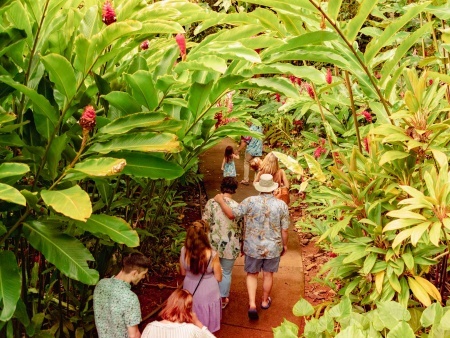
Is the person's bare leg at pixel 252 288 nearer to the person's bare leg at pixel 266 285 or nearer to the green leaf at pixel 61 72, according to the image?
the person's bare leg at pixel 266 285

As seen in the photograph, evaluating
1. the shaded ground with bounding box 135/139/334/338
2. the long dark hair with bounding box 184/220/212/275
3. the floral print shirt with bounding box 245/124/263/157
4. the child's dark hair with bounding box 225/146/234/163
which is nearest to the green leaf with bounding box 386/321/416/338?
the long dark hair with bounding box 184/220/212/275

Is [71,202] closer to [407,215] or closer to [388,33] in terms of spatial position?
[407,215]

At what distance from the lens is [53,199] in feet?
7.09

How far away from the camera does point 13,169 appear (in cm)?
214

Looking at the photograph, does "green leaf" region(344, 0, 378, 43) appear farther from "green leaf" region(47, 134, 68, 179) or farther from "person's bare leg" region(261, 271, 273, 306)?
"person's bare leg" region(261, 271, 273, 306)

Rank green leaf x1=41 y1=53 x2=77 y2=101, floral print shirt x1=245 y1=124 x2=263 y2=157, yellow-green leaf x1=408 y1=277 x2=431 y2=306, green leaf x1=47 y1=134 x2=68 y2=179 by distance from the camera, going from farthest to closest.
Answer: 1. floral print shirt x1=245 y1=124 x2=263 y2=157
2. yellow-green leaf x1=408 y1=277 x2=431 y2=306
3. green leaf x1=47 y1=134 x2=68 y2=179
4. green leaf x1=41 y1=53 x2=77 y2=101

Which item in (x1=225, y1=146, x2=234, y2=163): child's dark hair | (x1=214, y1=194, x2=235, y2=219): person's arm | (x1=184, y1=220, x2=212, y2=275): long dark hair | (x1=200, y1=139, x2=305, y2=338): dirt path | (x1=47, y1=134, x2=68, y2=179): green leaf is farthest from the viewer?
(x1=225, y1=146, x2=234, y2=163): child's dark hair

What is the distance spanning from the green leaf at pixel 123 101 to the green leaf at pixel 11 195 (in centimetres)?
69

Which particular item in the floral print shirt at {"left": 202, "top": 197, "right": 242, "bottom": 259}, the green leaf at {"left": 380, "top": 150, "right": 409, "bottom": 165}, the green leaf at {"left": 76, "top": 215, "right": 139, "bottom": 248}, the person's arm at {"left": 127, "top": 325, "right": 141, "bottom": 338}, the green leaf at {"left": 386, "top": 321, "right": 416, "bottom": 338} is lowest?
the floral print shirt at {"left": 202, "top": 197, "right": 242, "bottom": 259}

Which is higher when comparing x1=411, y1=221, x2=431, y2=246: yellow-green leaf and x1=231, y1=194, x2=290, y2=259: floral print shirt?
x1=411, y1=221, x2=431, y2=246: yellow-green leaf

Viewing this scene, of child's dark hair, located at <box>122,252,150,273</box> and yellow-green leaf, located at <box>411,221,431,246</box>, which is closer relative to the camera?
yellow-green leaf, located at <box>411,221,431,246</box>

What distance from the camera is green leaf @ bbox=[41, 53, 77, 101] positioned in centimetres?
216

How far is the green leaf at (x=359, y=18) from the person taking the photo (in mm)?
2490

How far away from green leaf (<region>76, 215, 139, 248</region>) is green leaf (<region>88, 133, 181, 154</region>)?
35 cm
